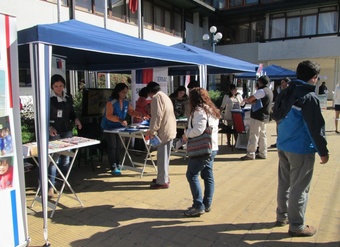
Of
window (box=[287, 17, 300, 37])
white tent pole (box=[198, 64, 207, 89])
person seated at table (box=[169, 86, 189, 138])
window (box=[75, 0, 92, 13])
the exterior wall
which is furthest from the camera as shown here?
window (box=[287, 17, 300, 37])

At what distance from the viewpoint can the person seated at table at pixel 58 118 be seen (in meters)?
4.16

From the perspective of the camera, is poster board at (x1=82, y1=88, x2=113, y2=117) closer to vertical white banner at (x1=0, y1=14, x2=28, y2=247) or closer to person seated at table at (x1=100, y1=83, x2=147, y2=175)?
person seated at table at (x1=100, y1=83, x2=147, y2=175)

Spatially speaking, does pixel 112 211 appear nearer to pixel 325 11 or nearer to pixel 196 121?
pixel 196 121

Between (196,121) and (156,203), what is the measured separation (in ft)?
4.46

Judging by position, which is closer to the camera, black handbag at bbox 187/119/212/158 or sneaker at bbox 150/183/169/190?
black handbag at bbox 187/119/212/158

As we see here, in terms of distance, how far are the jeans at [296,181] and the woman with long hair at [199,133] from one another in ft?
2.64

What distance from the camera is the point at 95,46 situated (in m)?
3.55

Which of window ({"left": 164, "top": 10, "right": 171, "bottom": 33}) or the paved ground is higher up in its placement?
window ({"left": 164, "top": 10, "right": 171, "bottom": 33})

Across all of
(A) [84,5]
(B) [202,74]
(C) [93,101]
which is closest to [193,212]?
(B) [202,74]

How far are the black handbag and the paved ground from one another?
0.81 metres

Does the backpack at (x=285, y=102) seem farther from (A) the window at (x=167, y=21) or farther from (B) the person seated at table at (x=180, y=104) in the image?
(A) the window at (x=167, y=21)

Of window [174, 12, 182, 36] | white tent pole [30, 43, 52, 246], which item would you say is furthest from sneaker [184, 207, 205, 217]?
window [174, 12, 182, 36]

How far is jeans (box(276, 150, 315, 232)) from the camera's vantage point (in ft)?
9.64

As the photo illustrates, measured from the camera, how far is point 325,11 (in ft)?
68.4
